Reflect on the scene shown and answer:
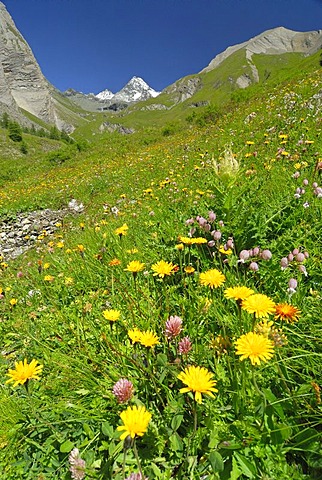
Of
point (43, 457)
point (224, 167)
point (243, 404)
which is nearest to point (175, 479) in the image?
point (243, 404)

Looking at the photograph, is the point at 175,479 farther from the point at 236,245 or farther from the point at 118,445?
the point at 236,245

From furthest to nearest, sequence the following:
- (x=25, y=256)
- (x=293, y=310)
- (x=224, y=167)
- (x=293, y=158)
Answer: (x=25, y=256) → (x=293, y=158) → (x=224, y=167) → (x=293, y=310)

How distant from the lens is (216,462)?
3.76 ft

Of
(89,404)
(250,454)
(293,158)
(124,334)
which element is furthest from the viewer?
(293,158)

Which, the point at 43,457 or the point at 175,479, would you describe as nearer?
the point at 175,479

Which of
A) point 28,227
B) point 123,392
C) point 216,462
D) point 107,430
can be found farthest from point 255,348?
point 28,227

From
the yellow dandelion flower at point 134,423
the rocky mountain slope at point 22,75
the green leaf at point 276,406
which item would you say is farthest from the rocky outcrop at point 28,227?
the rocky mountain slope at point 22,75

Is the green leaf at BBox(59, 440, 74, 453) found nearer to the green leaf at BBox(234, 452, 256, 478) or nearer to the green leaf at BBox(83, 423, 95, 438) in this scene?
the green leaf at BBox(83, 423, 95, 438)

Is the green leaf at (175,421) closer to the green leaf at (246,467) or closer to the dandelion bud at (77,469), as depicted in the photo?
the green leaf at (246,467)

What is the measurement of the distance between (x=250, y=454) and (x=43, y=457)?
43.8 inches

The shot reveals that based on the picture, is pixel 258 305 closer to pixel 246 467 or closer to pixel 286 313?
pixel 286 313

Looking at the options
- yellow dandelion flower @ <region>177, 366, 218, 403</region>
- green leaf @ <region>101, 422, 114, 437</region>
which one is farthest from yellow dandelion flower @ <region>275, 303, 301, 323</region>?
green leaf @ <region>101, 422, 114, 437</region>

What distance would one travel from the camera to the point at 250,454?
1236 mm

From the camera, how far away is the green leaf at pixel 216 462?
3.72ft
